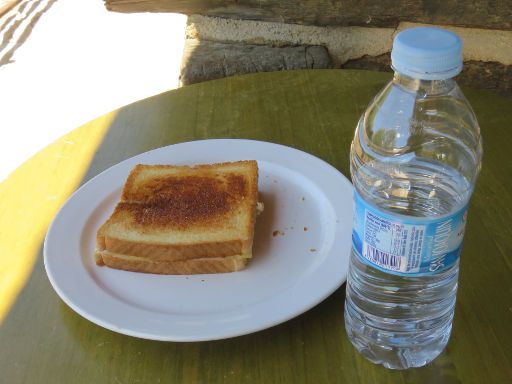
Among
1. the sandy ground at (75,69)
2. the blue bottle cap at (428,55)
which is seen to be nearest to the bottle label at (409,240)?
the blue bottle cap at (428,55)

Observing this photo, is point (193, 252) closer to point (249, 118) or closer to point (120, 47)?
point (249, 118)

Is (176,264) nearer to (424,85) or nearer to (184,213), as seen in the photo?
(184,213)

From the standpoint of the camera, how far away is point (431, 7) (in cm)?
160

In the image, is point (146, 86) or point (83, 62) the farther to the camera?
point (83, 62)

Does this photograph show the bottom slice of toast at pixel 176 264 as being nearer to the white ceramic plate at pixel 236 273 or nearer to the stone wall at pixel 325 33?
the white ceramic plate at pixel 236 273

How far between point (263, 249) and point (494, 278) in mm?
362

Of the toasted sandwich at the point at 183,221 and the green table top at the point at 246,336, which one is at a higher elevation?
the toasted sandwich at the point at 183,221

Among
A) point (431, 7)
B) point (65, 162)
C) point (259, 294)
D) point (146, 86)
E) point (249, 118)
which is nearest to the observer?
point (259, 294)

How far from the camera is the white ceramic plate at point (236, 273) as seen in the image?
2.66ft

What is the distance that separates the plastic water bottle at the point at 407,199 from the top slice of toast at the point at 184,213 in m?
0.20

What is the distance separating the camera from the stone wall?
1.61 meters

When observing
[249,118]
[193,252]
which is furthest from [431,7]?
[193,252]

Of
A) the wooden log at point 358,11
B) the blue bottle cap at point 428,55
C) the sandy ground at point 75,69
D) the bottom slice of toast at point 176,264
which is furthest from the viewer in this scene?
the sandy ground at point 75,69

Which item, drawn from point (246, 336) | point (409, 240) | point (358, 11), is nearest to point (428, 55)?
point (409, 240)
